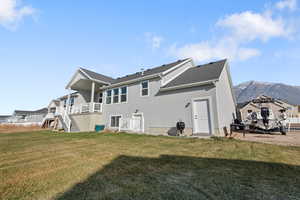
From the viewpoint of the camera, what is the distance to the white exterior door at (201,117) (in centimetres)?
853

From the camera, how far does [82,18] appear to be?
33.7ft

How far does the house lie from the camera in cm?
876

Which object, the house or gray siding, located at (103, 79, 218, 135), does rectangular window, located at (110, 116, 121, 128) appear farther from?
gray siding, located at (103, 79, 218, 135)

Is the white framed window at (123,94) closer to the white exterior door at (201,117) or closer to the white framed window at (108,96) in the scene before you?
the white framed window at (108,96)

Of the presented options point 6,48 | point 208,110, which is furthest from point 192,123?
point 6,48

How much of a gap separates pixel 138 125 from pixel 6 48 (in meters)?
11.8

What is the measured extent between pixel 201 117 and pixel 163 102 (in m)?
3.07

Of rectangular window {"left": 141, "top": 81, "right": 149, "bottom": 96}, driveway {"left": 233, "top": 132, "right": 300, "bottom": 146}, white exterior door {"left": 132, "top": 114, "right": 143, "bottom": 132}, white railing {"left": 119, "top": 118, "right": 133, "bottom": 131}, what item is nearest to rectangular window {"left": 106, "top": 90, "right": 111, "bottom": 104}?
white railing {"left": 119, "top": 118, "right": 133, "bottom": 131}

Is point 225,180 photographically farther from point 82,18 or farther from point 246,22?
point 82,18

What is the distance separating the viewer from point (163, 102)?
10.6m

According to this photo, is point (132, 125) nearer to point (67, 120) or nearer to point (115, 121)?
point (115, 121)

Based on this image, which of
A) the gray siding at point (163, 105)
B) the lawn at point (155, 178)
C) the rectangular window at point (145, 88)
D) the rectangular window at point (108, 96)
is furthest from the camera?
the rectangular window at point (108, 96)

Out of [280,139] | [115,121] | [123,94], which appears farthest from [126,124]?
[280,139]

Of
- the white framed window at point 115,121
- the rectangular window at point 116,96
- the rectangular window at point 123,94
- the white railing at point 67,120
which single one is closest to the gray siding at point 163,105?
the white framed window at point 115,121
